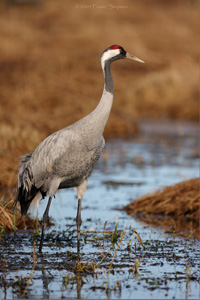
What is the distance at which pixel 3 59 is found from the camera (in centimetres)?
2512

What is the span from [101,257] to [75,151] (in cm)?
106

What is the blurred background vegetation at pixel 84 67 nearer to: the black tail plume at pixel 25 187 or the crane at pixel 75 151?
the crane at pixel 75 151

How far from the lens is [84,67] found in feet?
81.1

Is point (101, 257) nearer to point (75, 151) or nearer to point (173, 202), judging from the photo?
point (75, 151)

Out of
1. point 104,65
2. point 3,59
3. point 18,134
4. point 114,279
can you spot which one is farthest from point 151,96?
point 114,279

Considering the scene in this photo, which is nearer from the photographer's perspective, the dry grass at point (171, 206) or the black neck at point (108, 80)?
the black neck at point (108, 80)

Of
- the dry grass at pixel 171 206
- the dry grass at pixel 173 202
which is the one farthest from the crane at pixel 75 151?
the dry grass at pixel 173 202

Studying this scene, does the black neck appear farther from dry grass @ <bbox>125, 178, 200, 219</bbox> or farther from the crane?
dry grass @ <bbox>125, 178, 200, 219</bbox>

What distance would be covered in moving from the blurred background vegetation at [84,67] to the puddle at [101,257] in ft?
5.50

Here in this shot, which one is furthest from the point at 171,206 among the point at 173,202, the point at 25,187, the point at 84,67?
the point at 84,67

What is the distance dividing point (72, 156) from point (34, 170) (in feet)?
1.80

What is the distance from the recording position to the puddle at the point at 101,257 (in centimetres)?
512

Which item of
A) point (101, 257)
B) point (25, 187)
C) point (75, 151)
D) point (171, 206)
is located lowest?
point (101, 257)

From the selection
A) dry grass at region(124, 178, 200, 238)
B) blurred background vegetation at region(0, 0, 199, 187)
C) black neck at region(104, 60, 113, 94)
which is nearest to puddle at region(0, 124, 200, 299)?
dry grass at region(124, 178, 200, 238)
